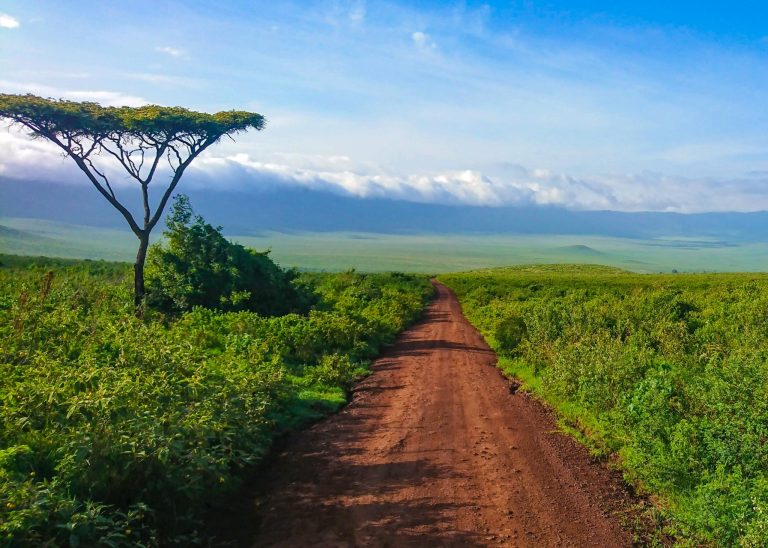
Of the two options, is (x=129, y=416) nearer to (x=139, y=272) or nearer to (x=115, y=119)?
(x=139, y=272)

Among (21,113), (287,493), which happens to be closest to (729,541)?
(287,493)

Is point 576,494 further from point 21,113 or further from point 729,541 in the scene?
point 21,113

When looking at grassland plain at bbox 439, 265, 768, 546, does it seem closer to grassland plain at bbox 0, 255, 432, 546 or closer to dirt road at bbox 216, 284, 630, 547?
dirt road at bbox 216, 284, 630, 547

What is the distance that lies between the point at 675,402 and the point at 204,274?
1781 centimetres

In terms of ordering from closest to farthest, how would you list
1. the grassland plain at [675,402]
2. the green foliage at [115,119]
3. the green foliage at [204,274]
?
the grassland plain at [675,402], the green foliage at [115,119], the green foliage at [204,274]

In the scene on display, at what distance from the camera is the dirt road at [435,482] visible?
7.16 metres

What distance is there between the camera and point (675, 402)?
32.0 ft

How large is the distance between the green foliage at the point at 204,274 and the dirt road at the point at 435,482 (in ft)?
36.4

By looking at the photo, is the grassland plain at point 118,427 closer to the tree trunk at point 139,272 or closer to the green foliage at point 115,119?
the tree trunk at point 139,272

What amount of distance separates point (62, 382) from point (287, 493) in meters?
3.39

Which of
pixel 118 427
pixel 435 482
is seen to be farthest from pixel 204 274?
pixel 118 427

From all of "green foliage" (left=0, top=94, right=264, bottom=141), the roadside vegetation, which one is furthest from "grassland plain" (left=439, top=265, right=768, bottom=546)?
"green foliage" (left=0, top=94, right=264, bottom=141)

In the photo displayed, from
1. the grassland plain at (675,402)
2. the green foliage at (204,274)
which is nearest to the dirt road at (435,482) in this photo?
the grassland plain at (675,402)

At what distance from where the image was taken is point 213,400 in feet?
28.1
